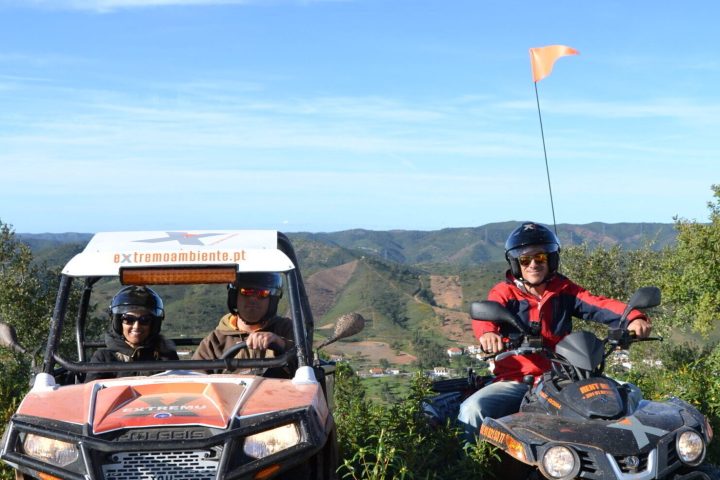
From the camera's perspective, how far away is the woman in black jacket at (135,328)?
6.16m

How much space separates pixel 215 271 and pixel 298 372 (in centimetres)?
78

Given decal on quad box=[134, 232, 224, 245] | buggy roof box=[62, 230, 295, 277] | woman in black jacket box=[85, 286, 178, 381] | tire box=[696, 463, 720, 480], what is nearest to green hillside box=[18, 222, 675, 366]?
woman in black jacket box=[85, 286, 178, 381]

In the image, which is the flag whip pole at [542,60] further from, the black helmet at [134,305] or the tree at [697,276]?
the tree at [697,276]

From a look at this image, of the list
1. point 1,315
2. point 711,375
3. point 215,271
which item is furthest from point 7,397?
point 1,315

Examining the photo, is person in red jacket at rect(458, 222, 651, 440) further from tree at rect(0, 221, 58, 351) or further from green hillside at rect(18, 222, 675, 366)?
green hillside at rect(18, 222, 675, 366)

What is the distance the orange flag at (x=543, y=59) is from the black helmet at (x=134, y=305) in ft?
10.9

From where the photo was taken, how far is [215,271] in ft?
16.8

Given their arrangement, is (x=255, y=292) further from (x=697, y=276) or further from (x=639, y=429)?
(x=697, y=276)

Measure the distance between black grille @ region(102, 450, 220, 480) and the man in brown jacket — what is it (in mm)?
1815

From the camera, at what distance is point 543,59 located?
22.4 ft

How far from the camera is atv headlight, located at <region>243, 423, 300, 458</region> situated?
13.4ft

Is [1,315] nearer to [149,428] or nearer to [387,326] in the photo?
[149,428]

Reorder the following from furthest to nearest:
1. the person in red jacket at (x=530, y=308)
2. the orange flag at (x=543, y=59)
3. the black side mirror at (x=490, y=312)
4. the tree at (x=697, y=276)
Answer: the tree at (x=697, y=276), the orange flag at (x=543, y=59), the person in red jacket at (x=530, y=308), the black side mirror at (x=490, y=312)

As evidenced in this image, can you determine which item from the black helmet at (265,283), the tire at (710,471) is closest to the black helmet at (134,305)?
the black helmet at (265,283)
